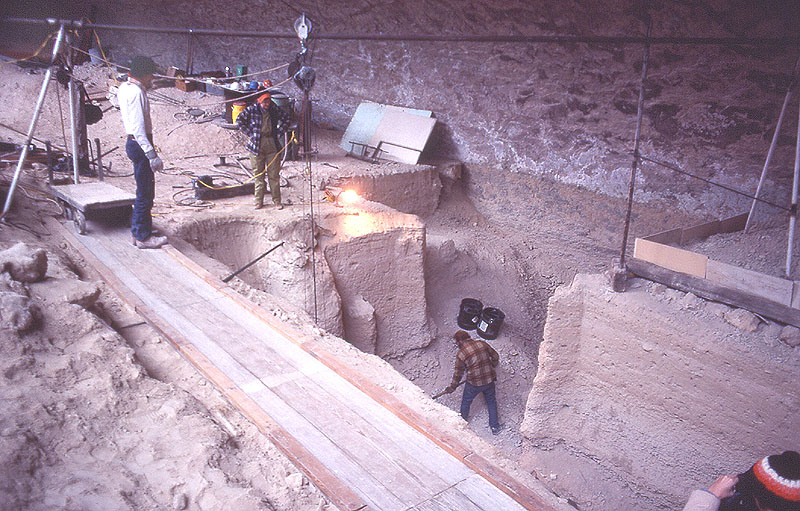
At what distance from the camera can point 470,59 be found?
960 centimetres

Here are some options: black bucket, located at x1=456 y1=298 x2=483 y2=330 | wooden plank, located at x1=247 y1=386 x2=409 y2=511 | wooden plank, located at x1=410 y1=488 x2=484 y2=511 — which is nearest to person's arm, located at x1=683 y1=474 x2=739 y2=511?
wooden plank, located at x1=410 y1=488 x2=484 y2=511

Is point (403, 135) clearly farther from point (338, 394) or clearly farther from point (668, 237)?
point (338, 394)

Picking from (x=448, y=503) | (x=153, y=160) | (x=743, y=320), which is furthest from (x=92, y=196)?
(x=743, y=320)

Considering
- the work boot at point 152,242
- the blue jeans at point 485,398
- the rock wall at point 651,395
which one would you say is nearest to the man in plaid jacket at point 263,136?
the work boot at point 152,242

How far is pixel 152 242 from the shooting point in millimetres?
5250

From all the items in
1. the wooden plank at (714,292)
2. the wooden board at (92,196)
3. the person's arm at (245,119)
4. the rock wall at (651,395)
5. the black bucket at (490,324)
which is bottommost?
the black bucket at (490,324)

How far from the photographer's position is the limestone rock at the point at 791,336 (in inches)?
147

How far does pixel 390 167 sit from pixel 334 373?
665 cm

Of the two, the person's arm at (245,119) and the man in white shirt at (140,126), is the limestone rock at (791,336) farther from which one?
the person's arm at (245,119)

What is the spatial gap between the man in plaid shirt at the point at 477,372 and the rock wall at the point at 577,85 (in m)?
3.63

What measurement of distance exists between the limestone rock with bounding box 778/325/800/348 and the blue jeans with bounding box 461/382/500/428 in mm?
3340

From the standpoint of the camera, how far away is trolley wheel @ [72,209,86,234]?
5273mm

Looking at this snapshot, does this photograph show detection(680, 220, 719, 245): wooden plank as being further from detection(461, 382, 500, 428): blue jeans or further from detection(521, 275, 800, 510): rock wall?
detection(461, 382, 500, 428): blue jeans

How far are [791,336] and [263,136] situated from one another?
593 cm
